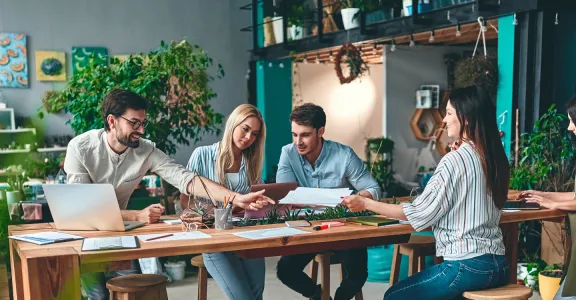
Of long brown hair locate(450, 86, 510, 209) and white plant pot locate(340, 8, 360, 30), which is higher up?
white plant pot locate(340, 8, 360, 30)

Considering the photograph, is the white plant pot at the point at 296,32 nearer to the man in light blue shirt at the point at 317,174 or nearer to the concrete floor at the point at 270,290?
the concrete floor at the point at 270,290

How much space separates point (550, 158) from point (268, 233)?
3053mm

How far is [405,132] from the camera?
8.68 meters

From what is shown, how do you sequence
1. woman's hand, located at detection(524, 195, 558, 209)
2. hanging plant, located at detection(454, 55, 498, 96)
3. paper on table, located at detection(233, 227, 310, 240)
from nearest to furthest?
paper on table, located at detection(233, 227, 310, 240), woman's hand, located at detection(524, 195, 558, 209), hanging plant, located at detection(454, 55, 498, 96)

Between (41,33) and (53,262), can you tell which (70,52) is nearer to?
(41,33)

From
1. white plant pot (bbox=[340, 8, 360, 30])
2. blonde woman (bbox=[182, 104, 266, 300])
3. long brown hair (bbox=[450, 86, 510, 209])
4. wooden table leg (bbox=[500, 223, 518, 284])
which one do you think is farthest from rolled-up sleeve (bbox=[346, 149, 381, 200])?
white plant pot (bbox=[340, 8, 360, 30])

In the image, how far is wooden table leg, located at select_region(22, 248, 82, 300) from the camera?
230 centimetres

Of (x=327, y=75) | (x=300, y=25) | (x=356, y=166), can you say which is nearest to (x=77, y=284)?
(x=356, y=166)

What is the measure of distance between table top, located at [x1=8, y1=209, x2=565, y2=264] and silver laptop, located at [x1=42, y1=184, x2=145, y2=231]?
4cm

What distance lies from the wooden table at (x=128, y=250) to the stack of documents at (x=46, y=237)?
0.12 ft

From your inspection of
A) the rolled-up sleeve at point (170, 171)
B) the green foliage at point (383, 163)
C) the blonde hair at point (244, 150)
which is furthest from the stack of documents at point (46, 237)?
the green foliage at point (383, 163)

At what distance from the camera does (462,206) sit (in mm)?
2689

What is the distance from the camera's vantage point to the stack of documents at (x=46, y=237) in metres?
2.56

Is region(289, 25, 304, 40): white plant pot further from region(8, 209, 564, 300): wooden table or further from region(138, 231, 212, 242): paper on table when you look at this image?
region(138, 231, 212, 242): paper on table
